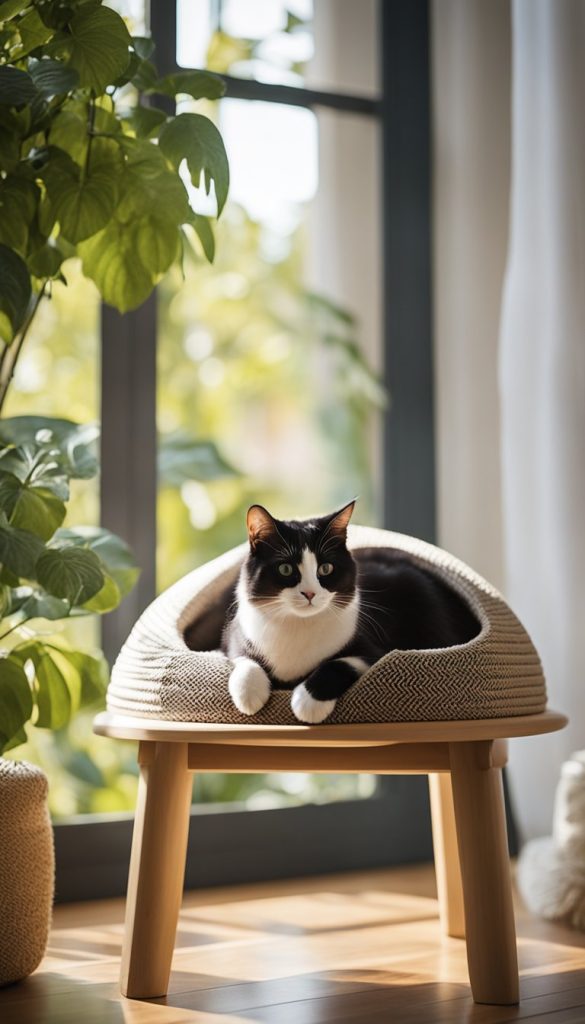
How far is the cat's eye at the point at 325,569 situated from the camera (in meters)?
1.38

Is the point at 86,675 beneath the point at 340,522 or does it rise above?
beneath

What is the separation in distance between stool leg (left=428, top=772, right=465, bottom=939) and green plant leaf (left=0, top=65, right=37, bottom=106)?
43.0 inches

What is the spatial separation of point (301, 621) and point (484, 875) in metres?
0.39

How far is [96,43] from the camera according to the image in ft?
4.75

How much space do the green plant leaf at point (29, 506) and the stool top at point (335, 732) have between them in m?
0.30

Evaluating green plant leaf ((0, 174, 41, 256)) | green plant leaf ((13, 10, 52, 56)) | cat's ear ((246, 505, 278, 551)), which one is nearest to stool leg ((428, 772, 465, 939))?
cat's ear ((246, 505, 278, 551))

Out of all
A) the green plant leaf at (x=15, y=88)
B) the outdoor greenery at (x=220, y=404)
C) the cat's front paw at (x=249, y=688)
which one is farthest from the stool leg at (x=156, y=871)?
the green plant leaf at (x=15, y=88)

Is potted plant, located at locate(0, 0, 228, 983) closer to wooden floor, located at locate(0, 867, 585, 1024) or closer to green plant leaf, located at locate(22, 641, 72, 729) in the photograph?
green plant leaf, located at locate(22, 641, 72, 729)

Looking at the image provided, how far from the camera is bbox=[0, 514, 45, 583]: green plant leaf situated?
141cm

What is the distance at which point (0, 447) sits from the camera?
157 centimetres

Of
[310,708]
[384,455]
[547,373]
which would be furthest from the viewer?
[384,455]

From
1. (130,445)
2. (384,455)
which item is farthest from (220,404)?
(130,445)

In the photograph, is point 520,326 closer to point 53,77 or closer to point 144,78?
point 144,78

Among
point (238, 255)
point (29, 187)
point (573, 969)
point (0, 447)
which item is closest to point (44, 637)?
point (0, 447)
